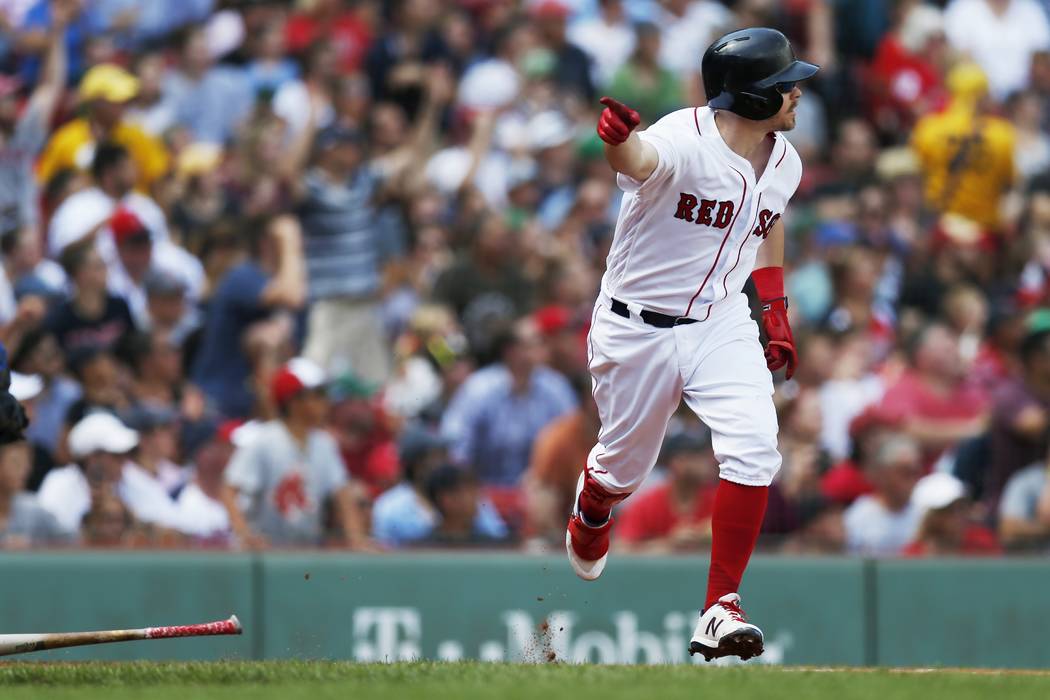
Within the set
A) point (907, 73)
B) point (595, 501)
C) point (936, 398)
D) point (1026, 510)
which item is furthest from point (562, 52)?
point (595, 501)

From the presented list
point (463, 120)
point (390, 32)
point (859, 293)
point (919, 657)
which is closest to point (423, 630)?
point (919, 657)

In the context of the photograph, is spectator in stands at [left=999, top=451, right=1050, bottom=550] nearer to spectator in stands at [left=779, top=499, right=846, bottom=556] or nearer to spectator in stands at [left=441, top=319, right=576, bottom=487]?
spectator in stands at [left=779, top=499, right=846, bottom=556]

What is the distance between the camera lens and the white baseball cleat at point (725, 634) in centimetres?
527

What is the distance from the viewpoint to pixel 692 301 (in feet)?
18.5

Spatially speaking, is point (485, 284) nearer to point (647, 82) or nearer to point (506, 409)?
point (506, 409)

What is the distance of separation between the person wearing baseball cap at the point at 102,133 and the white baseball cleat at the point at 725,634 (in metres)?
6.29

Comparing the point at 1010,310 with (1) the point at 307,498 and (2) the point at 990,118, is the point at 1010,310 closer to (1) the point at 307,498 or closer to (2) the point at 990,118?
(2) the point at 990,118

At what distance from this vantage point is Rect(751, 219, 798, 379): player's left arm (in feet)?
18.9

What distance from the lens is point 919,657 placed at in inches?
319

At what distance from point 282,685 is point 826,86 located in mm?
9275

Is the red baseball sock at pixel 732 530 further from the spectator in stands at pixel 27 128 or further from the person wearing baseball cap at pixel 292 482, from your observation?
the spectator in stands at pixel 27 128

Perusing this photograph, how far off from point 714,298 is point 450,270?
205 inches

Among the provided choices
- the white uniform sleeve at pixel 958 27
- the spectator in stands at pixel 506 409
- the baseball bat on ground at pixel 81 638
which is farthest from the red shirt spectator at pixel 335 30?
the baseball bat on ground at pixel 81 638

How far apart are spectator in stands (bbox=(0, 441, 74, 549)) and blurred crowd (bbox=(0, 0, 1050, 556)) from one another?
0.05 ft
